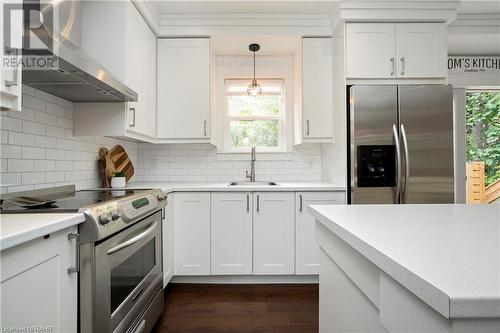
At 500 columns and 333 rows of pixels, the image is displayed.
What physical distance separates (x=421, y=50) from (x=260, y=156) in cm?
189

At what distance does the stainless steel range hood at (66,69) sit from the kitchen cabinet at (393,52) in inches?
78.4

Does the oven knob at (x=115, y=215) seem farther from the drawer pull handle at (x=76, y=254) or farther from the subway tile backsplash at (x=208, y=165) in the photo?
the subway tile backsplash at (x=208, y=165)

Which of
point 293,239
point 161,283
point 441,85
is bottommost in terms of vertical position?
point 161,283

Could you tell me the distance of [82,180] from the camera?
2166mm

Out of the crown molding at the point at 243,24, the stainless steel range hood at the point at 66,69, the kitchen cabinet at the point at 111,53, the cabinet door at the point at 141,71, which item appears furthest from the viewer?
the crown molding at the point at 243,24

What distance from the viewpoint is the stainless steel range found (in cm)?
113

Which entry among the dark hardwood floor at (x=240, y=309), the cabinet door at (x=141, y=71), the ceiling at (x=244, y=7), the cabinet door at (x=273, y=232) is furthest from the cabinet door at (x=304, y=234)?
the ceiling at (x=244, y=7)

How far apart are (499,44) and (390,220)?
345 centimetres

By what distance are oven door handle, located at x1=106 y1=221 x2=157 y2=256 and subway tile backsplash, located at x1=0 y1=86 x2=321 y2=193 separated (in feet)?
2.33

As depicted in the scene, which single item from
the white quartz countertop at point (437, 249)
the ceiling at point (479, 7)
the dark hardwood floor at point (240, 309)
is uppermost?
the ceiling at point (479, 7)

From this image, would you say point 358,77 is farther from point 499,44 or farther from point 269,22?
point 499,44

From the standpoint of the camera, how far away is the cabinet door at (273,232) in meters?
2.51

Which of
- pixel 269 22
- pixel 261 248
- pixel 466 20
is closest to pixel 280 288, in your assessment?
pixel 261 248

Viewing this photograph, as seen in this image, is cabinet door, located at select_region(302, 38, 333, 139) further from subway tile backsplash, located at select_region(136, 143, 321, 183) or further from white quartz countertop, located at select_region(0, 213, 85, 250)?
white quartz countertop, located at select_region(0, 213, 85, 250)
